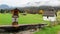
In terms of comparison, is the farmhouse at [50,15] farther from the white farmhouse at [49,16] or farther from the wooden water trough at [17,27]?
the wooden water trough at [17,27]

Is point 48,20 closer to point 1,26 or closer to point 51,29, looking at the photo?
point 51,29

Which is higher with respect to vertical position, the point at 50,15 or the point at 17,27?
the point at 50,15

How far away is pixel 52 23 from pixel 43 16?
0.50ft

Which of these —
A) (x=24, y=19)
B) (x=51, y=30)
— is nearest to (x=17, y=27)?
(x=24, y=19)

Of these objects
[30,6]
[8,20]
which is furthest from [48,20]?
[8,20]

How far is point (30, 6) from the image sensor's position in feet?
11.0

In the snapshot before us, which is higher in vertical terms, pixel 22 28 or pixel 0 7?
pixel 0 7

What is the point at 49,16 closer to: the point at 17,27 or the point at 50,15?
the point at 50,15

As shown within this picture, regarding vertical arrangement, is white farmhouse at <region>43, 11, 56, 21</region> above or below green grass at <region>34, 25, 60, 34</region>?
above

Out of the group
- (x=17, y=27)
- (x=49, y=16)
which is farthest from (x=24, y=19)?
(x=49, y=16)

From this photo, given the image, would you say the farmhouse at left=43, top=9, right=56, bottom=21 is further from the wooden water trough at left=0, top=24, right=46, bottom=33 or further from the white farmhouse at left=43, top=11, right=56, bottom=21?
the wooden water trough at left=0, top=24, right=46, bottom=33

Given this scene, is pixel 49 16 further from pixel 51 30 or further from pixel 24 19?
pixel 24 19

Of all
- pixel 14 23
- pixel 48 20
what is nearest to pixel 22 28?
pixel 14 23

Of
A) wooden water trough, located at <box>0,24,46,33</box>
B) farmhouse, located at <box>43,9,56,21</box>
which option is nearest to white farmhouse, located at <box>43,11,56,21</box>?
farmhouse, located at <box>43,9,56,21</box>
